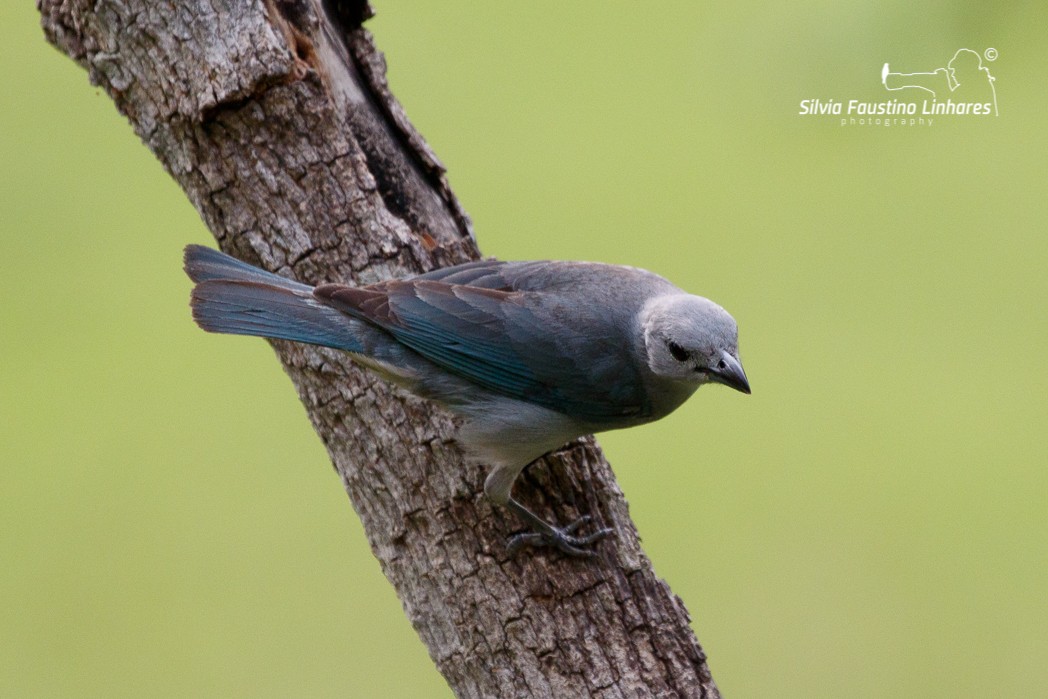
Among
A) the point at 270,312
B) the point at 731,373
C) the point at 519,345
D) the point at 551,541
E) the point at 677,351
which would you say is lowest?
the point at 551,541

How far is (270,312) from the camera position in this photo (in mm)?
3635

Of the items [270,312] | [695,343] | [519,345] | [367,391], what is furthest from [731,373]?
[270,312]

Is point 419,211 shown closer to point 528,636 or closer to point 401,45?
point 528,636

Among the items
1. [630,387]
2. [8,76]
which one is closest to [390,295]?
[630,387]

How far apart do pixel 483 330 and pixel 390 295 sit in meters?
0.32

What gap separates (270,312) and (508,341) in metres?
0.77

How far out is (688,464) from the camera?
674cm

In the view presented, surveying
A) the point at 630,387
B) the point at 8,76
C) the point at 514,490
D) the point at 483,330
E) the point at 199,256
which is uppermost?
the point at 8,76

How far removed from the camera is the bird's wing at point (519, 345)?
12.1ft

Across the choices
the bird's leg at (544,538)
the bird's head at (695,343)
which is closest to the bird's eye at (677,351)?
the bird's head at (695,343)

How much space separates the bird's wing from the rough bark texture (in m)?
0.20

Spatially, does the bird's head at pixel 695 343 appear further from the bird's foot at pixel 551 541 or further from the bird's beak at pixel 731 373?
the bird's foot at pixel 551 541

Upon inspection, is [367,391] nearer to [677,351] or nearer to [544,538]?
[544,538]

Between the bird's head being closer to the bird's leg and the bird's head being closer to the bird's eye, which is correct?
the bird's eye
